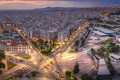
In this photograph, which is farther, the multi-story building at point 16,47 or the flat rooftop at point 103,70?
the multi-story building at point 16,47

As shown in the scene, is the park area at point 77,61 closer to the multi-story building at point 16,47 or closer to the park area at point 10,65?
the multi-story building at point 16,47

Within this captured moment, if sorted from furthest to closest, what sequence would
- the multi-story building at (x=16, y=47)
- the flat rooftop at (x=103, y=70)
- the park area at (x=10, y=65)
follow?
the multi-story building at (x=16, y=47), the park area at (x=10, y=65), the flat rooftop at (x=103, y=70)

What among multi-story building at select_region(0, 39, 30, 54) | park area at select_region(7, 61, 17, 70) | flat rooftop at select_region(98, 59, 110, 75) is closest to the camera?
flat rooftop at select_region(98, 59, 110, 75)

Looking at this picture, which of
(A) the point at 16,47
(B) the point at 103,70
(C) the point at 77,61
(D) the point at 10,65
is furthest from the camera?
(A) the point at 16,47

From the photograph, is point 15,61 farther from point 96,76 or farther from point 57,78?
point 96,76

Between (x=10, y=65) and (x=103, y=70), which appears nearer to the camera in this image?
(x=103, y=70)

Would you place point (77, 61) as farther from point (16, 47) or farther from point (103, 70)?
point (16, 47)

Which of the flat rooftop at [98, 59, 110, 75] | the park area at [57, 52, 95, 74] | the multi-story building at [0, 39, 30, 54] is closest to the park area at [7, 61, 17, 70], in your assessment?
the multi-story building at [0, 39, 30, 54]

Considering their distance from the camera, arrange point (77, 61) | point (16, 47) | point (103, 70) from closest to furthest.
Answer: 1. point (103, 70)
2. point (77, 61)
3. point (16, 47)

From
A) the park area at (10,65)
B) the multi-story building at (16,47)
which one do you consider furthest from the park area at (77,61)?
the park area at (10,65)

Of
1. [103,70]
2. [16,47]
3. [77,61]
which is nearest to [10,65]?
[16,47]

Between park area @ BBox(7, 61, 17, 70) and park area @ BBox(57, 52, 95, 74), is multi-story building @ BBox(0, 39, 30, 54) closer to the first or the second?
park area @ BBox(7, 61, 17, 70)

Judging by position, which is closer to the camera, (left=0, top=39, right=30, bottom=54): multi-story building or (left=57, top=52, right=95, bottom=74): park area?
(left=57, top=52, right=95, bottom=74): park area
